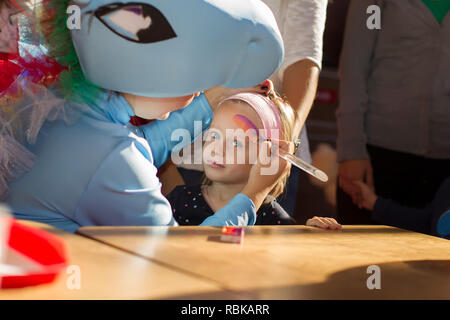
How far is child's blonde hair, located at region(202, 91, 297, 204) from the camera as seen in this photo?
677 millimetres

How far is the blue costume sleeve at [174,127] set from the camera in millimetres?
631

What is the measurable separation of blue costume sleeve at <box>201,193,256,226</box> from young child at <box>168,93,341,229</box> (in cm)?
2

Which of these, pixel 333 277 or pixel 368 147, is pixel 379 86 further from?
pixel 333 277

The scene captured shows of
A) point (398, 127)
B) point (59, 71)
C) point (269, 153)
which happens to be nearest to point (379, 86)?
point (398, 127)

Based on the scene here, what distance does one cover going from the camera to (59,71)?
571mm

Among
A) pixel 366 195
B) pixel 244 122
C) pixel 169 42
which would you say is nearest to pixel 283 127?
pixel 244 122

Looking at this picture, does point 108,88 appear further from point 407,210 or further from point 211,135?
point 407,210

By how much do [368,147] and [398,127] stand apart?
7cm

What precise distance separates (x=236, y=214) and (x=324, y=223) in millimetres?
117

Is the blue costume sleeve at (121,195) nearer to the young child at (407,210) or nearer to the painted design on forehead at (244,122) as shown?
the painted design on forehead at (244,122)

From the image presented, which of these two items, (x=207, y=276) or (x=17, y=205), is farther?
(x=17, y=205)

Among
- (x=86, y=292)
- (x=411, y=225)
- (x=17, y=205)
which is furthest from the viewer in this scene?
(x=411, y=225)

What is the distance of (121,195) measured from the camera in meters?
0.53

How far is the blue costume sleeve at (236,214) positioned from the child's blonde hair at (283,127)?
0.12ft
